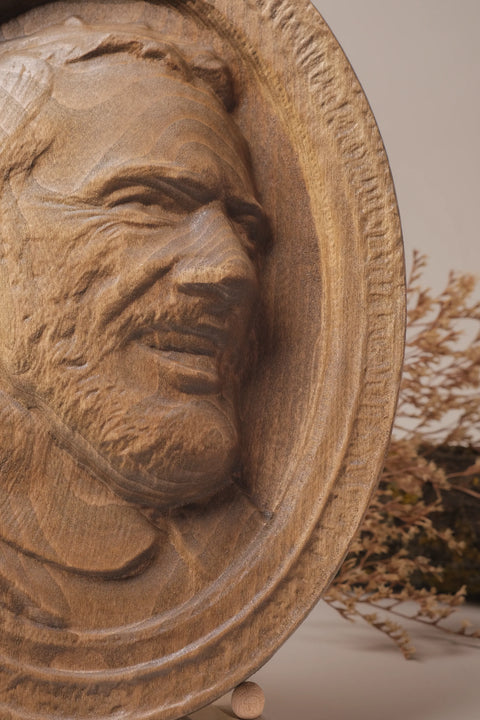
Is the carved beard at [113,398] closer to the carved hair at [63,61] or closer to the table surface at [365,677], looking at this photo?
the carved hair at [63,61]

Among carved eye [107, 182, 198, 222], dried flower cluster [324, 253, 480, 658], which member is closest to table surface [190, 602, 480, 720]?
dried flower cluster [324, 253, 480, 658]

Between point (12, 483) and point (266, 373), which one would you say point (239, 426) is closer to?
point (266, 373)

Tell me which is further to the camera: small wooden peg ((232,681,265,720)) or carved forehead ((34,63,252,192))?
small wooden peg ((232,681,265,720))

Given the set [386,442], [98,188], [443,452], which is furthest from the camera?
[443,452]

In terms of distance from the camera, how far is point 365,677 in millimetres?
1182

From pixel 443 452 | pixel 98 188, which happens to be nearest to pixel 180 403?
pixel 98 188

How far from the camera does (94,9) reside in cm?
90

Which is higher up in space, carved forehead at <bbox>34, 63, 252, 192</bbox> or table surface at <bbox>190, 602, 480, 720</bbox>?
carved forehead at <bbox>34, 63, 252, 192</bbox>

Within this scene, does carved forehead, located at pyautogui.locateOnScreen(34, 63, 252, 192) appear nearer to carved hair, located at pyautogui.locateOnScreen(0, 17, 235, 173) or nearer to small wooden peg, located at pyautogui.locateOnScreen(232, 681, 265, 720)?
carved hair, located at pyautogui.locateOnScreen(0, 17, 235, 173)

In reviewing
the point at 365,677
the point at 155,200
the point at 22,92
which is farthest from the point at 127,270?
the point at 365,677

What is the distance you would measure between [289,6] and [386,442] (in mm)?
443

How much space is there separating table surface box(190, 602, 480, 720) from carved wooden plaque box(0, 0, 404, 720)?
197 mm

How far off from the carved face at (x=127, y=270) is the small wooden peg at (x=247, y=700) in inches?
9.5

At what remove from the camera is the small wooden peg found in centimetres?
94
